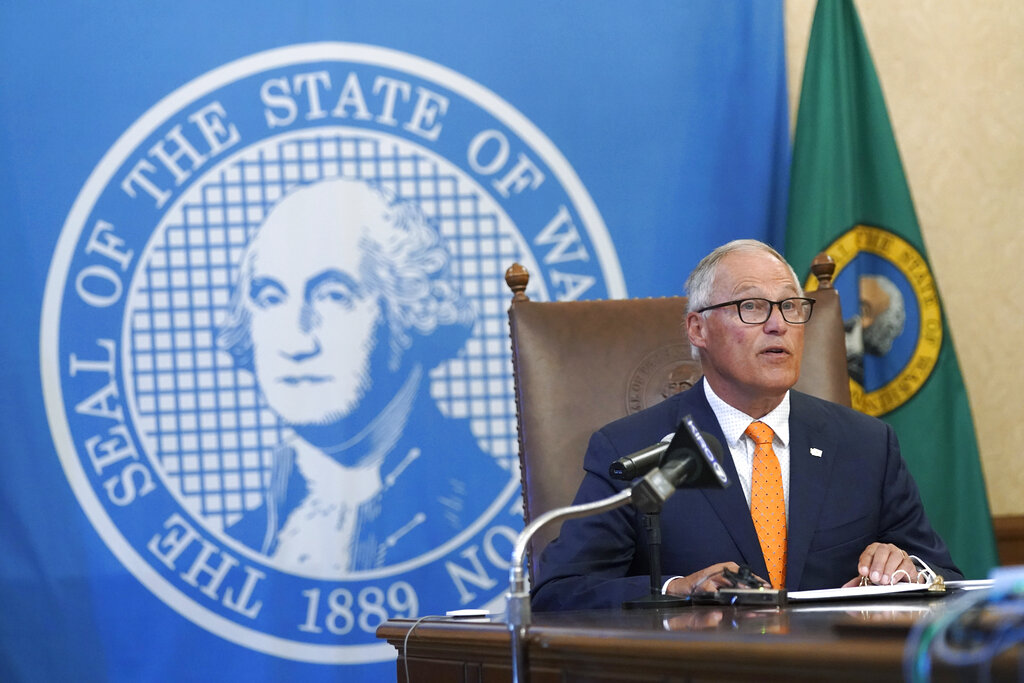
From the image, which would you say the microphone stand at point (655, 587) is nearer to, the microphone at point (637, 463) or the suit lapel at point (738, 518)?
the microphone at point (637, 463)

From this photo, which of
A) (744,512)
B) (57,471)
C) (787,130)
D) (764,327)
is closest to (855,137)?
(787,130)

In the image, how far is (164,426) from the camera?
3.03m

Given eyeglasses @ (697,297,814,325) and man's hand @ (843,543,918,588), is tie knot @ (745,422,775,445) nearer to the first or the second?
eyeglasses @ (697,297,814,325)

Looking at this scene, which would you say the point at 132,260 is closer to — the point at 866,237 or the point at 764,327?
the point at 764,327

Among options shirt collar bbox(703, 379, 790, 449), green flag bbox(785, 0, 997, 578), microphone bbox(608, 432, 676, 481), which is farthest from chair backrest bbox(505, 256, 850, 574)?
microphone bbox(608, 432, 676, 481)

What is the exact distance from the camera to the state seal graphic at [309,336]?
3010 mm

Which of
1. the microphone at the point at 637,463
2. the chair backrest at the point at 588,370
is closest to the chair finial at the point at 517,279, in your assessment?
the chair backrest at the point at 588,370

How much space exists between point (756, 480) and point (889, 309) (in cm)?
127

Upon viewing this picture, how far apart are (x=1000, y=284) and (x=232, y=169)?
2.22 meters

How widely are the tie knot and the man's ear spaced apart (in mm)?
198

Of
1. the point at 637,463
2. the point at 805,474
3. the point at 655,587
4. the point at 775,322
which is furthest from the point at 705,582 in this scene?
the point at 775,322

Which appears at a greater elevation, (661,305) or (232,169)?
(232,169)

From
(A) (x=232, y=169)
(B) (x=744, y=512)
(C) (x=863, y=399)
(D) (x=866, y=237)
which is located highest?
(A) (x=232, y=169)

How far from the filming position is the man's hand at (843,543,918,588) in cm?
175
